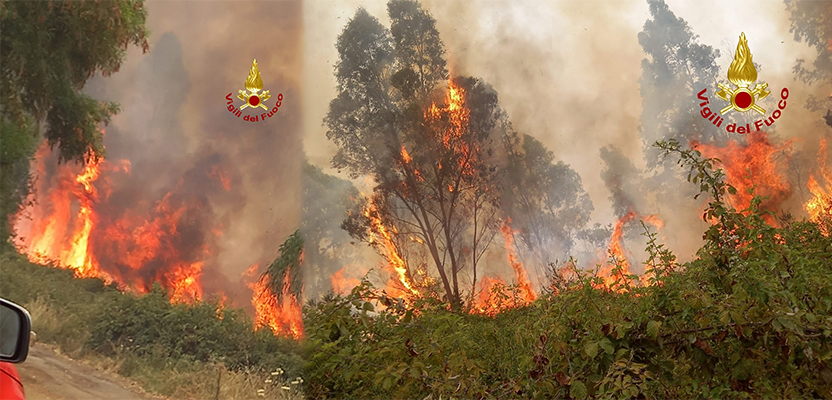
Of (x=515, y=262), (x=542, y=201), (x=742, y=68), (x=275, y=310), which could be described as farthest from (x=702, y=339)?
(x=742, y=68)

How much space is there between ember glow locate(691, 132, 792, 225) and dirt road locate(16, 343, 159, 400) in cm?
458

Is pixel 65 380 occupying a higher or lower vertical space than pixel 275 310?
lower

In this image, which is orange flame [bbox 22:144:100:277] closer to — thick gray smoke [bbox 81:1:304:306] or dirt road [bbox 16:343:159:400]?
thick gray smoke [bbox 81:1:304:306]

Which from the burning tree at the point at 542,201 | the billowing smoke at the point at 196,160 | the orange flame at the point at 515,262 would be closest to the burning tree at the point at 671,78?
the burning tree at the point at 542,201

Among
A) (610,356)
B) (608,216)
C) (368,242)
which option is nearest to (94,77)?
(368,242)

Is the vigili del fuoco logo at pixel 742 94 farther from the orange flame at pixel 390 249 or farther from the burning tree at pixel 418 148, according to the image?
the orange flame at pixel 390 249

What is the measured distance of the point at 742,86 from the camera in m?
5.17

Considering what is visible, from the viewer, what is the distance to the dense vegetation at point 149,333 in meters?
2.87

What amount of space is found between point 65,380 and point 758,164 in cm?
519

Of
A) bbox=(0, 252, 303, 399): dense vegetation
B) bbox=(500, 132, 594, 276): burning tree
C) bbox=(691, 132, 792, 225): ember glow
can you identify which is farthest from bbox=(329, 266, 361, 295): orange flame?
bbox=(691, 132, 792, 225): ember glow

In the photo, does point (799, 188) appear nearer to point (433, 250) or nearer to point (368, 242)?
point (433, 250)

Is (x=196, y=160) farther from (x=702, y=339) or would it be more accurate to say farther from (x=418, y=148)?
(x=702, y=339)

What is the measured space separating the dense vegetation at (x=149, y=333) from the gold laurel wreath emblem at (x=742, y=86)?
4323 mm

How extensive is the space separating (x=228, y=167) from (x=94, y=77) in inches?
32.0
